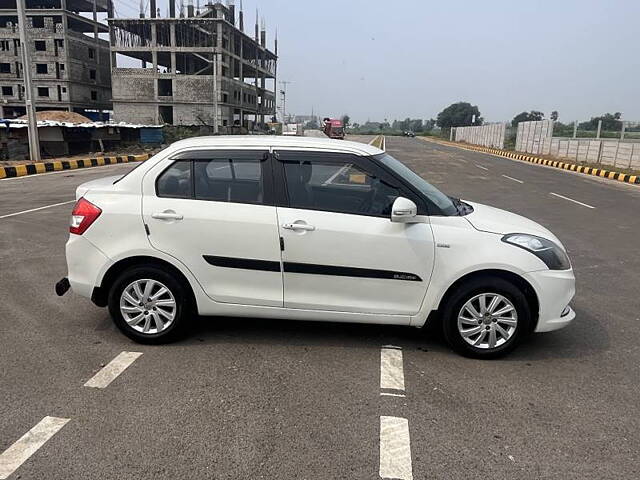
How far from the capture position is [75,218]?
4.31 m

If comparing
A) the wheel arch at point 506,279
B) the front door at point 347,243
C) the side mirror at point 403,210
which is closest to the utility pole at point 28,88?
the front door at point 347,243

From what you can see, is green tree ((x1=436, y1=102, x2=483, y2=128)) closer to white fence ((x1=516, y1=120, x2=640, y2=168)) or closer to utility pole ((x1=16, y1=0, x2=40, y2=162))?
white fence ((x1=516, y1=120, x2=640, y2=168))

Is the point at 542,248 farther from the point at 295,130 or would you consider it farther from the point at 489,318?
the point at 295,130

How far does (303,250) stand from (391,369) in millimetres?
1089

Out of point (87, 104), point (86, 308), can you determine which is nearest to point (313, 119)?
point (87, 104)

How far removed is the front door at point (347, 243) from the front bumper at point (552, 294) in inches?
32.7

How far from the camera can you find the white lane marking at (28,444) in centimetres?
275

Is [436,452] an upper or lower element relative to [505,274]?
lower

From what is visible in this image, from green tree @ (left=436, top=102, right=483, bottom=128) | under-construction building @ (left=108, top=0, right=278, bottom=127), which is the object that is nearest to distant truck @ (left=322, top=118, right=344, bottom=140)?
under-construction building @ (left=108, top=0, right=278, bottom=127)

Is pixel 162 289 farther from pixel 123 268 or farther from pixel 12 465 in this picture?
pixel 12 465

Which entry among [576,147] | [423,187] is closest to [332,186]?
[423,187]

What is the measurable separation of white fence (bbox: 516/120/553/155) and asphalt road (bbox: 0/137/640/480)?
32.5 m

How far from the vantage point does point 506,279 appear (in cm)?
404

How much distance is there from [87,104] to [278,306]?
3048 inches
